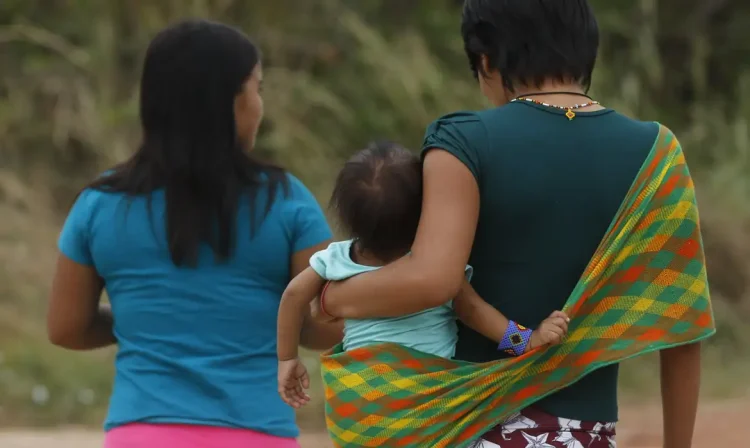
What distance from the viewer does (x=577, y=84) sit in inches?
80.0

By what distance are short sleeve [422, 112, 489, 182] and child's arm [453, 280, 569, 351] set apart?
0.19 m

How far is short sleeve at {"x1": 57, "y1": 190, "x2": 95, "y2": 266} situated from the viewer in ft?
7.66

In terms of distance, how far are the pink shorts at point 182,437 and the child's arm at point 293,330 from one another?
0.17 meters

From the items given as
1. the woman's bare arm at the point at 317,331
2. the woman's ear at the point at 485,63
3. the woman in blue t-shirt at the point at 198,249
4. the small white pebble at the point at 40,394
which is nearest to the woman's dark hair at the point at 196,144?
the woman in blue t-shirt at the point at 198,249

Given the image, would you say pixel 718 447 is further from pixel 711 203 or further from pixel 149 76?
pixel 149 76

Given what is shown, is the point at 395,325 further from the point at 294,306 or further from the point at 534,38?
the point at 534,38

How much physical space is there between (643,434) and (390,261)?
3615 mm

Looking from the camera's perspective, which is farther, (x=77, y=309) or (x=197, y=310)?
(x=77, y=309)

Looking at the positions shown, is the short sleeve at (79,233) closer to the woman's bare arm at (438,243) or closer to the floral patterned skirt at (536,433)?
the woman's bare arm at (438,243)

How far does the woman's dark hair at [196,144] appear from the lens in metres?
2.27

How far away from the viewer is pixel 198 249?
2266 millimetres

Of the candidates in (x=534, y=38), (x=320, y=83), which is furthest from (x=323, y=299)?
(x=320, y=83)

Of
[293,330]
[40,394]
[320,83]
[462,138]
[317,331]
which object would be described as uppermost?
[462,138]

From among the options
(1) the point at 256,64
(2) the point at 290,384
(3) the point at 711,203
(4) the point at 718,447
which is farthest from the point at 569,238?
(3) the point at 711,203
